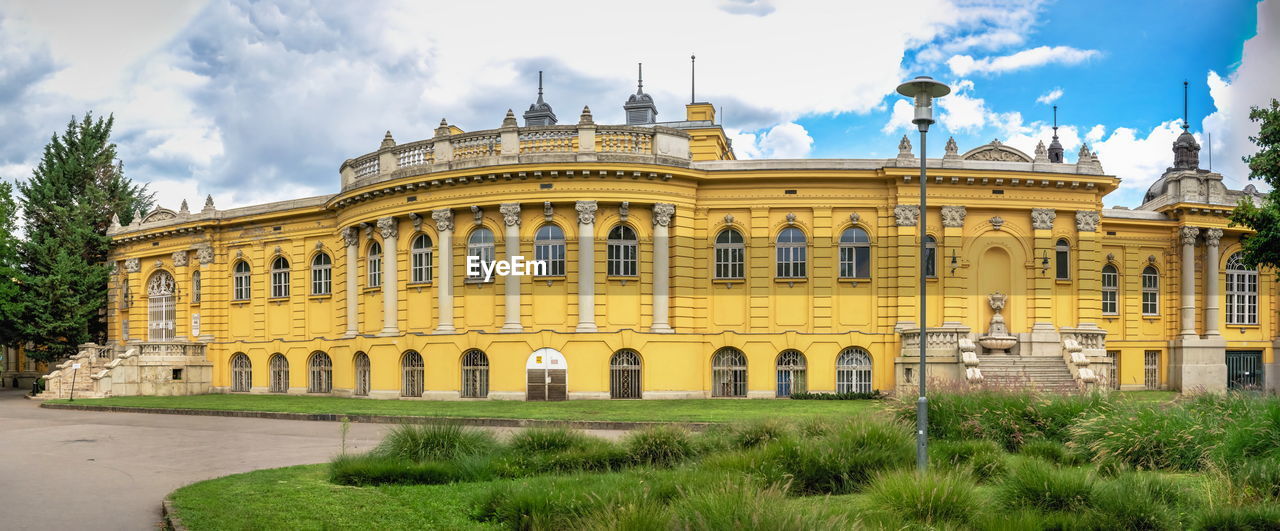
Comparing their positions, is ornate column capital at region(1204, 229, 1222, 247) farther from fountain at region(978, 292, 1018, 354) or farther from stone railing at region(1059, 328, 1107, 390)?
fountain at region(978, 292, 1018, 354)

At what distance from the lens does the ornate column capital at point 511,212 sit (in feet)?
103

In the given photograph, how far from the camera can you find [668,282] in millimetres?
32219

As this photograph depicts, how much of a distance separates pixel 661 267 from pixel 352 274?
1215cm

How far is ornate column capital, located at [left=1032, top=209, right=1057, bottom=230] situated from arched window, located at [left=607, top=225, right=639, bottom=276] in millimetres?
13204

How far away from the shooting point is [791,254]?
32.8 meters

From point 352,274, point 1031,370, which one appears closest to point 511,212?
point 352,274

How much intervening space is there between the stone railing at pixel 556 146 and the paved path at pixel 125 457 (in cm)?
1071

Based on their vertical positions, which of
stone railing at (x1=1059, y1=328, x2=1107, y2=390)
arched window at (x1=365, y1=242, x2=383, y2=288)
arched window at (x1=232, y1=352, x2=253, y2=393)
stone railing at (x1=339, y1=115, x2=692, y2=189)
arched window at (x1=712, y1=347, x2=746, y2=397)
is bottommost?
arched window at (x1=232, y1=352, x2=253, y2=393)

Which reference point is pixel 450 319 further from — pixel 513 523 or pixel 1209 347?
pixel 1209 347

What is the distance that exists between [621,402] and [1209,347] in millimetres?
24804

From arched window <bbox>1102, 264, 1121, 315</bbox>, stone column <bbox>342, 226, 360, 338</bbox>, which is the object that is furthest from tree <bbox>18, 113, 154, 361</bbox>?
arched window <bbox>1102, 264, 1121, 315</bbox>

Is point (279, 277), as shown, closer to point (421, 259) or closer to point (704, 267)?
point (421, 259)

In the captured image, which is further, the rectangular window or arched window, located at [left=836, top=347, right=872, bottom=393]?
the rectangular window

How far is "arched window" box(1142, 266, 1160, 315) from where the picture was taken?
39.5m
